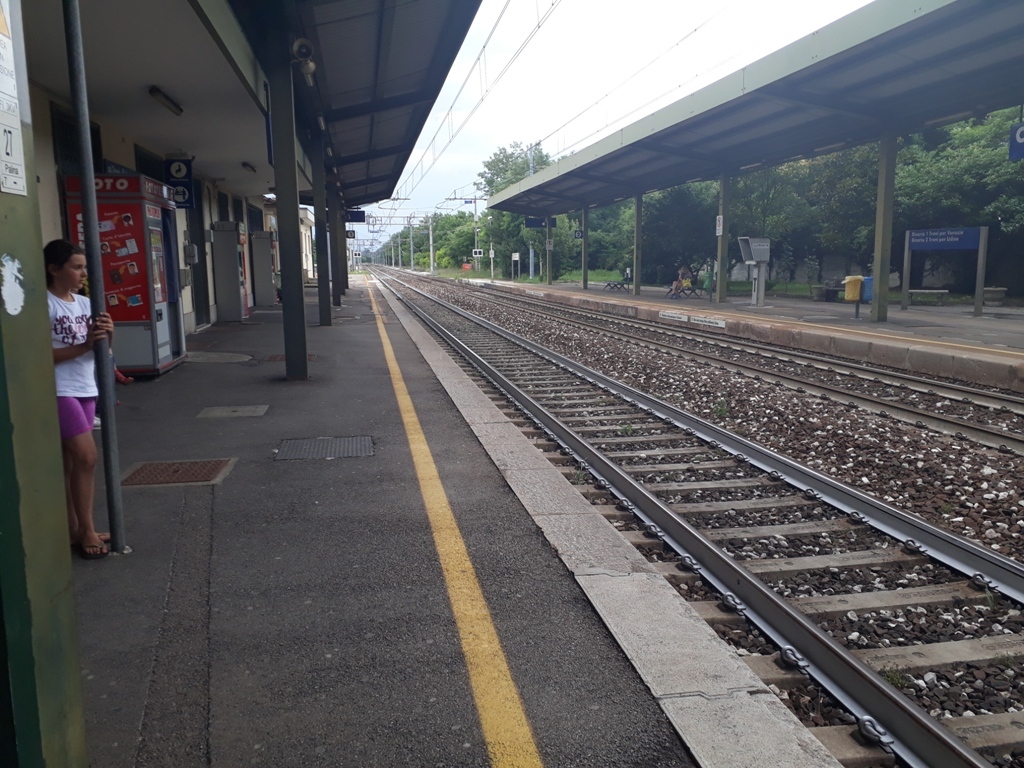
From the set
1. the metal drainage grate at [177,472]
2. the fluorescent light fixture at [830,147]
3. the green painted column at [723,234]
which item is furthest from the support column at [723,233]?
the metal drainage grate at [177,472]

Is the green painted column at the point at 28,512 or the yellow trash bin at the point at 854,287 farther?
the yellow trash bin at the point at 854,287

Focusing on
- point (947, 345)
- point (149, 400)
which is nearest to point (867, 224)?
point (947, 345)

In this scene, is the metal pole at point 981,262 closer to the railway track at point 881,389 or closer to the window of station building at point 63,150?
the railway track at point 881,389

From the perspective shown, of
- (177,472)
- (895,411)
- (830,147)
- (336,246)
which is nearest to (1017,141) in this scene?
(830,147)

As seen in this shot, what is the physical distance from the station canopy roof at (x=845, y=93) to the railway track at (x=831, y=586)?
32.3 ft

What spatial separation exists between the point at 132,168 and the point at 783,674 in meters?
13.6

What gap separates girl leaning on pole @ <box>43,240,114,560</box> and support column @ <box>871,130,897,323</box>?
18928 millimetres

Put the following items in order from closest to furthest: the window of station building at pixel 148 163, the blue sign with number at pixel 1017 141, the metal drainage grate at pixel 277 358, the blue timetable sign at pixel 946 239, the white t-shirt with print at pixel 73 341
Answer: the white t-shirt with print at pixel 73 341 → the metal drainage grate at pixel 277 358 → the window of station building at pixel 148 163 → the blue sign with number at pixel 1017 141 → the blue timetable sign at pixel 946 239

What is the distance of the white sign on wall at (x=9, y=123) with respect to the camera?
6.63 feet

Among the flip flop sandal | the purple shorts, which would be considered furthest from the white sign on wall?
the flip flop sandal

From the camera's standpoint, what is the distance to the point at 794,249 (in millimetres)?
41281

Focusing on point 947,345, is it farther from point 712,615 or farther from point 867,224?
point 867,224

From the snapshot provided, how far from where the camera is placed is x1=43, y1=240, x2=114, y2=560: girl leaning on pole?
14.0 ft

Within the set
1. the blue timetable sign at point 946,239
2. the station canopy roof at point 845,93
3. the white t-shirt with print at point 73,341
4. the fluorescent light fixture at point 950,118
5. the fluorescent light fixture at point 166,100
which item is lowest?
the white t-shirt with print at point 73,341
